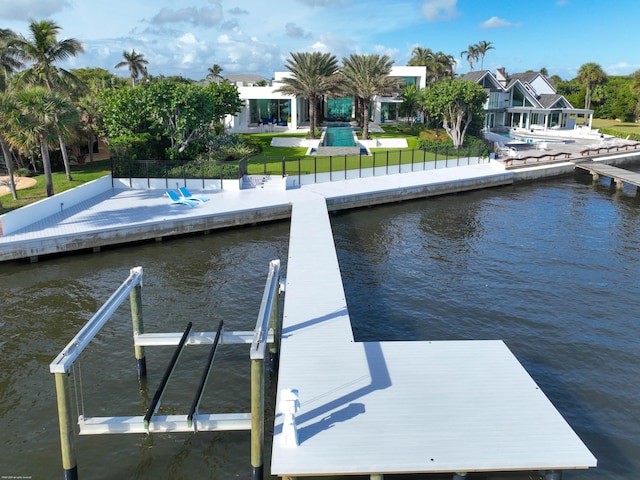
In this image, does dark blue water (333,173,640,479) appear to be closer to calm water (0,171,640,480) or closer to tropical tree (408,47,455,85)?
calm water (0,171,640,480)

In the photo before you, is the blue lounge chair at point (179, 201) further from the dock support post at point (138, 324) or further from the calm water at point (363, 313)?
the dock support post at point (138, 324)

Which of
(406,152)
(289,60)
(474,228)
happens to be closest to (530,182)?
(406,152)

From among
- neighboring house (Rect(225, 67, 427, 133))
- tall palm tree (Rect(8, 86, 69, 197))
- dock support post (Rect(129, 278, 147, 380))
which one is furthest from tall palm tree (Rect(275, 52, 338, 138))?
dock support post (Rect(129, 278, 147, 380))

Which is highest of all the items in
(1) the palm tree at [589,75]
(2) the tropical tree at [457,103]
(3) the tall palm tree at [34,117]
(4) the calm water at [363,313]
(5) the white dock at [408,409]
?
(1) the palm tree at [589,75]

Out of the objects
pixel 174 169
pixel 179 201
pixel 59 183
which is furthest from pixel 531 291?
pixel 59 183

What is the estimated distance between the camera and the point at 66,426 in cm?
888

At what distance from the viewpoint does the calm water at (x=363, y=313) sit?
416 inches

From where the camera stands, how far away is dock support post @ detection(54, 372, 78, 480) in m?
8.72

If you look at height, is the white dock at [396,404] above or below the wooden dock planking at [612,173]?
below

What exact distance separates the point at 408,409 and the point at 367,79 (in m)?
44.9

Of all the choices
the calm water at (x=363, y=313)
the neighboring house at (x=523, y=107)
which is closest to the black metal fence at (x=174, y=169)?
the calm water at (x=363, y=313)

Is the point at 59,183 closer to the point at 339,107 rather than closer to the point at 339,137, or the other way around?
the point at 339,137

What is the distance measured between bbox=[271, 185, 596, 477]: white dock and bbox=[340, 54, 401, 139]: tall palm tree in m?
40.5

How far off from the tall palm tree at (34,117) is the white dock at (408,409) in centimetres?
1754
